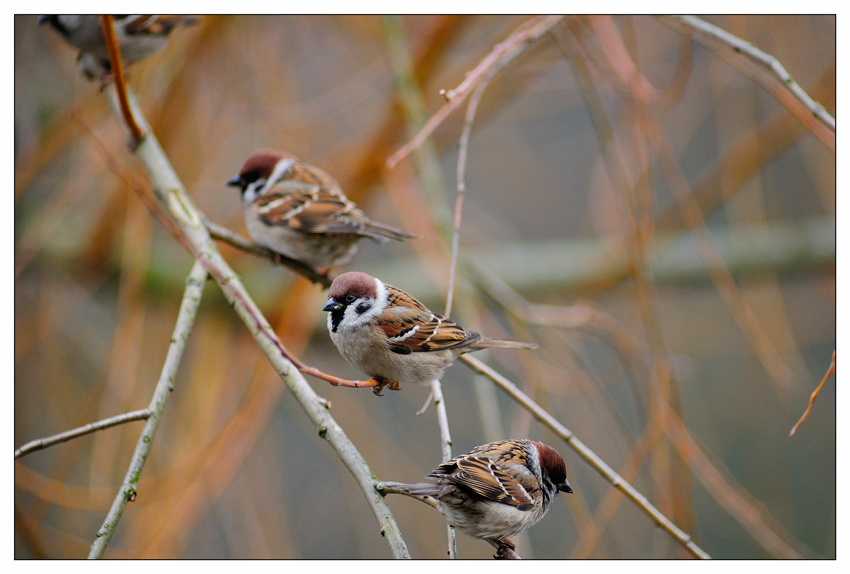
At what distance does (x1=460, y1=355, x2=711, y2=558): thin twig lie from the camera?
A: 1.24 metres

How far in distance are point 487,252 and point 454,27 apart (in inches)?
60.6

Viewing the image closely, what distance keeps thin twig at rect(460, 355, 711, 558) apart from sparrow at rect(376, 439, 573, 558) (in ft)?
0.39

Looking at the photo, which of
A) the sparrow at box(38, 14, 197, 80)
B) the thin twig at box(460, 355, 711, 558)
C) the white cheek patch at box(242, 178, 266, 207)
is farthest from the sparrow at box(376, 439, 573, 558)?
the sparrow at box(38, 14, 197, 80)

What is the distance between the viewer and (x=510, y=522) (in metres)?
1.47

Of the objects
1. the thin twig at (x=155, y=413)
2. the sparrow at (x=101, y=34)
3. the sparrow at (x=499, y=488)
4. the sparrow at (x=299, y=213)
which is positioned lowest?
the sparrow at (x=499, y=488)

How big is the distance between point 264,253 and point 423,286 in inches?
58.7

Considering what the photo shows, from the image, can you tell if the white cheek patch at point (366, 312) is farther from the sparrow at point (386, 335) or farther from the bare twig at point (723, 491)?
the bare twig at point (723, 491)

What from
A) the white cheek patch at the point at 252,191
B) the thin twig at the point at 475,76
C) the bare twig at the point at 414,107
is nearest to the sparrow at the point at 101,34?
the white cheek patch at the point at 252,191

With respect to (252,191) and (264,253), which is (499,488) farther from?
(252,191)

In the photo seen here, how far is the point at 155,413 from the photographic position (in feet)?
4.33

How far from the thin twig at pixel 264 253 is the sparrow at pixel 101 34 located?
2.42 ft

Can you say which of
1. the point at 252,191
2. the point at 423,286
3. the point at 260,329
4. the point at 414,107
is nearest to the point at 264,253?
the point at 252,191

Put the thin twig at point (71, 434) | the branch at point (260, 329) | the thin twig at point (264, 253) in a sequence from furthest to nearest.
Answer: the thin twig at point (264, 253), the branch at point (260, 329), the thin twig at point (71, 434)

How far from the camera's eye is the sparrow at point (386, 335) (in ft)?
4.66
